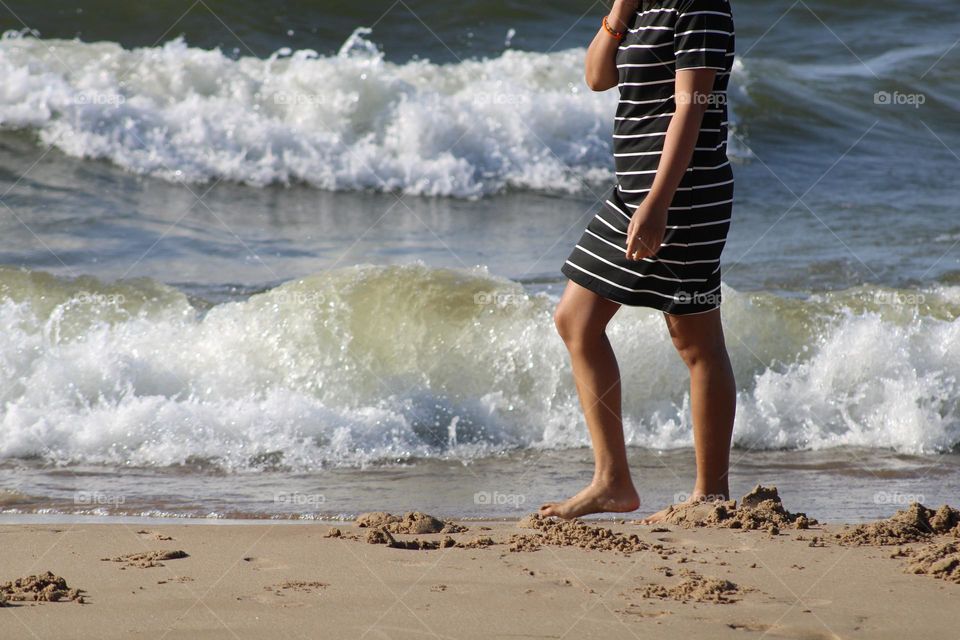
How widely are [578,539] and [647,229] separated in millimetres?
844

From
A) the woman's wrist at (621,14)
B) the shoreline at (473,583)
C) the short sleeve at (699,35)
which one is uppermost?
the woman's wrist at (621,14)

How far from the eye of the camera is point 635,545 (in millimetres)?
2945

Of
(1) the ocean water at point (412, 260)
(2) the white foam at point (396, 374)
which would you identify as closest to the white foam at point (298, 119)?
(1) the ocean water at point (412, 260)

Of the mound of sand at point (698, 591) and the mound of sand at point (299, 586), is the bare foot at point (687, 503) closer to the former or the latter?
the mound of sand at point (698, 591)

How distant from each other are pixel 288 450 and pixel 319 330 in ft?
3.28

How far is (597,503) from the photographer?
3287 millimetres

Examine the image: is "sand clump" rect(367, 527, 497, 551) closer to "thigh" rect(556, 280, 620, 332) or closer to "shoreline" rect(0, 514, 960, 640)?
"shoreline" rect(0, 514, 960, 640)

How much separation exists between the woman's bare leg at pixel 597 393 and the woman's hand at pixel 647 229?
0.27 meters

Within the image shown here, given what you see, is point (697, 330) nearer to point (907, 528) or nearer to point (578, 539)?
point (578, 539)

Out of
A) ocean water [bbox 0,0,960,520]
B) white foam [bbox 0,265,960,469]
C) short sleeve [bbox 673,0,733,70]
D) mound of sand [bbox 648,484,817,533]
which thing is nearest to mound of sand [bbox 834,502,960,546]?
mound of sand [bbox 648,484,817,533]

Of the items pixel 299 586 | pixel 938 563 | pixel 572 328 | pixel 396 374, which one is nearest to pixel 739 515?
pixel 938 563

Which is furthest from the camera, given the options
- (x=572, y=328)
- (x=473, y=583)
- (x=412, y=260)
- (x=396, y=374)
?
(x=412, y=260)

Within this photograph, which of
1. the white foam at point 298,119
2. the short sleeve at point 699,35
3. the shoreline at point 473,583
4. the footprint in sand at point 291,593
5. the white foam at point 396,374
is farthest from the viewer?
the white foam at point 298,119

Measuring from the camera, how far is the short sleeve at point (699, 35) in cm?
282
